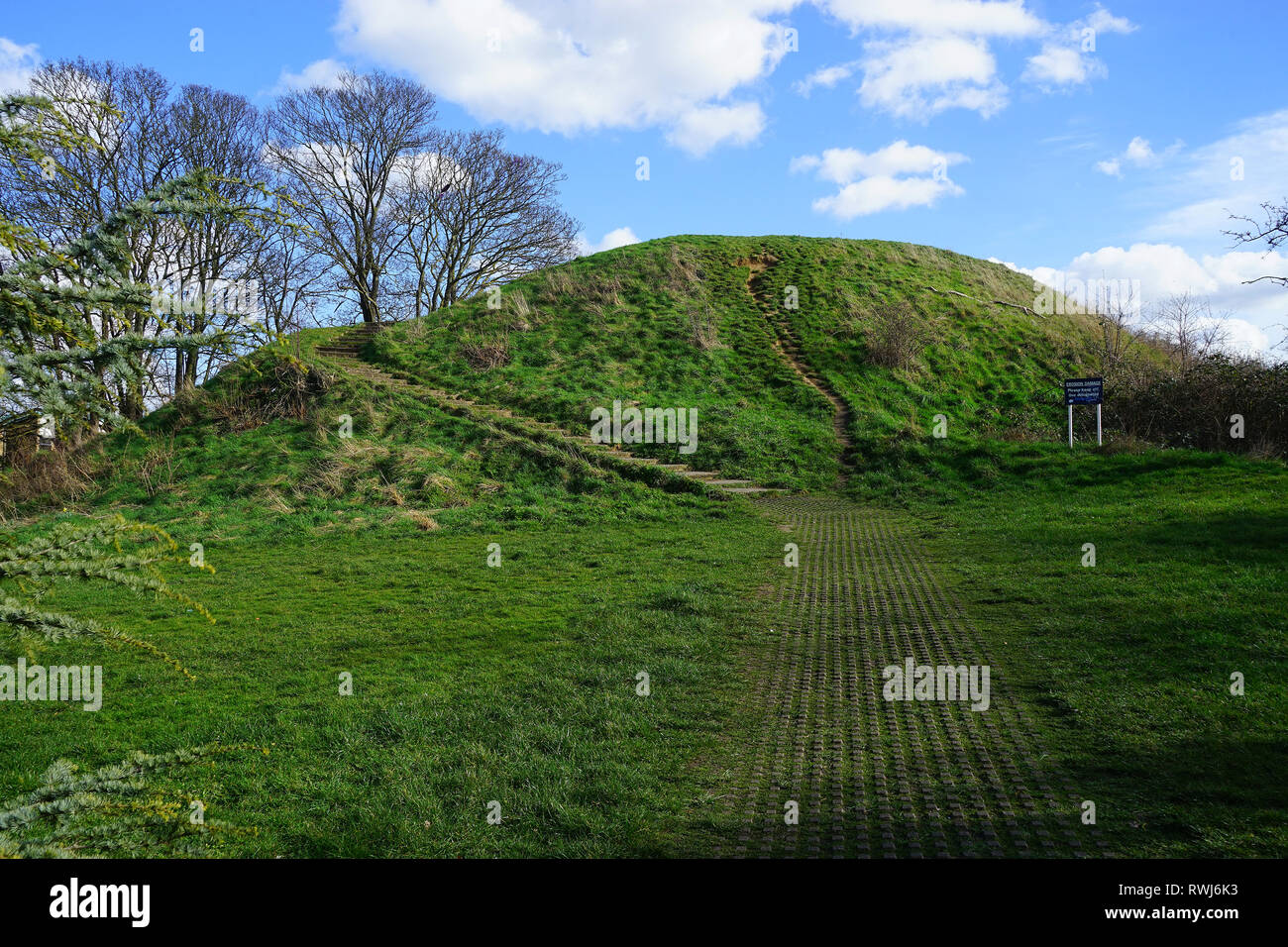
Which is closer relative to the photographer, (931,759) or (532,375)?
(931,759)

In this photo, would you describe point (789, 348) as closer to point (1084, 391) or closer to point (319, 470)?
point (1084, 391)

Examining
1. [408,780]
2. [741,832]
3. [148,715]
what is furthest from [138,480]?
[741,832]

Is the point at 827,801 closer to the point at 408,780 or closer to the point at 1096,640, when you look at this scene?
the point at 408,780

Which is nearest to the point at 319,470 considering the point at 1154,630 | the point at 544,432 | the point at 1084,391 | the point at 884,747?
the point at 544,432

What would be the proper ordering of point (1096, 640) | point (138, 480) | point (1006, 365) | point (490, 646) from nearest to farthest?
point (1096, 640) → point (490, 646) → point (138, 480) → point (1006, 365)

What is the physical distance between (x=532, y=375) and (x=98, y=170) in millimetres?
16697

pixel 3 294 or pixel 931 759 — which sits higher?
pixel 3 294

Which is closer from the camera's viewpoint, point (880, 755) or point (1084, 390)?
point (880, 755)

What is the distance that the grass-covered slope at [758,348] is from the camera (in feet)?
79.2

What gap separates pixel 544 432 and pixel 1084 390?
14.5 meters

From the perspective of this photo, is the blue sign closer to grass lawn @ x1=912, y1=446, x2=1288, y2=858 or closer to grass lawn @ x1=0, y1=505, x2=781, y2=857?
grass lawn @ x1=912, y1=446, x2=1288, y2=858

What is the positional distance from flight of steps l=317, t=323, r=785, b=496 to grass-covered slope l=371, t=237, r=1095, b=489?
62 cm

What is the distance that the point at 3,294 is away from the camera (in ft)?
8.78

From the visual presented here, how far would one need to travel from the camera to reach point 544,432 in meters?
22.8
